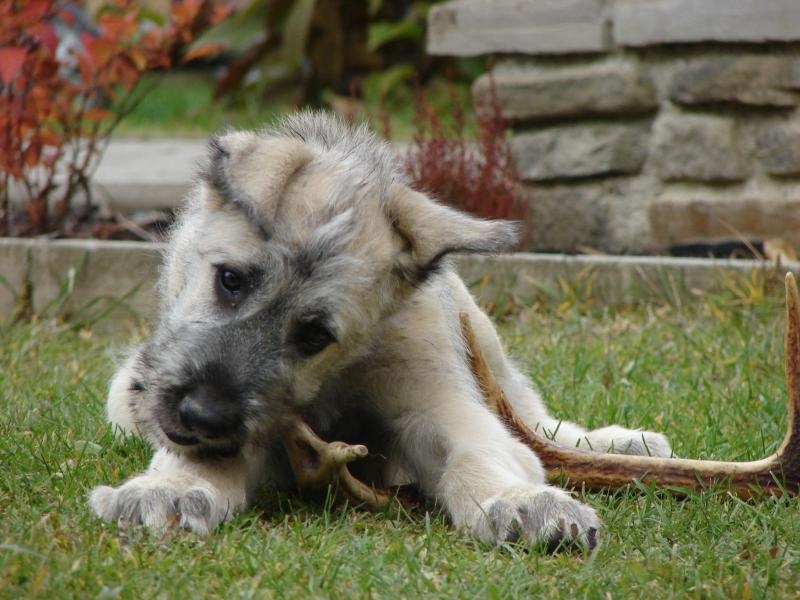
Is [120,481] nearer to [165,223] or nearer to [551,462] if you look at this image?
[551,462]

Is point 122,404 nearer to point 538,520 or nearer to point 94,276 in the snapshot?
point 538,520

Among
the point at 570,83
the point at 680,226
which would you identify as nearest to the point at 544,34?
the point at 570,83

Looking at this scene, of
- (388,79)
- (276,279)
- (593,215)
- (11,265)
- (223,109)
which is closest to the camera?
(276,279)

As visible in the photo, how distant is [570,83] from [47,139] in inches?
118

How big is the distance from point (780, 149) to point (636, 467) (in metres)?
3.56

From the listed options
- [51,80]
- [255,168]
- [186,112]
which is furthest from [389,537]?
[186,112]

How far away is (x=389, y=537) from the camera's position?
10.3 ft

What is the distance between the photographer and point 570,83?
22.5 ft

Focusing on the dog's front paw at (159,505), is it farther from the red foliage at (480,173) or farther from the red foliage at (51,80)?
the red foliage at (480,173)

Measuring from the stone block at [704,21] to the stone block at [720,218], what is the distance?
0.89 meters

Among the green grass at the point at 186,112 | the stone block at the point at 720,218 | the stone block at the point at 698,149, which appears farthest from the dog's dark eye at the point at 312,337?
the green grass at the point at 186,112

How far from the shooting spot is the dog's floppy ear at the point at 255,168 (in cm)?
337

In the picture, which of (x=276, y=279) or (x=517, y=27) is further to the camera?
(x=517, y=27)

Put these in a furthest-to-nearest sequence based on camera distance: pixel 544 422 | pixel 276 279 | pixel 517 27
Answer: pixel 517 27
pixel 544 422
pixel 276 279
